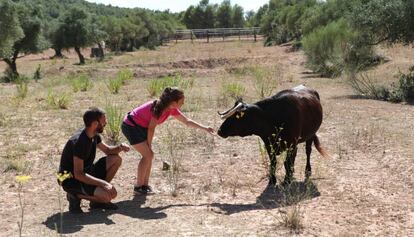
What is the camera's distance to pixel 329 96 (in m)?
17.8

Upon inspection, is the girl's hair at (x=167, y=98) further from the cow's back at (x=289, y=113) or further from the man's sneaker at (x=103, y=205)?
the cow's back at (x=289, y=113)

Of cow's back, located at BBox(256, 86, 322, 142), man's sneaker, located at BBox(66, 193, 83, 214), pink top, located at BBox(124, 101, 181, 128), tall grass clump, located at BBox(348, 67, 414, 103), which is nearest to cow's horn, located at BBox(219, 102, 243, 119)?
cow's back, located at BBox(256, 86, 322, 142)

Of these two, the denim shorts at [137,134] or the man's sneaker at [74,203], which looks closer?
the man's sneaker at [74,203]

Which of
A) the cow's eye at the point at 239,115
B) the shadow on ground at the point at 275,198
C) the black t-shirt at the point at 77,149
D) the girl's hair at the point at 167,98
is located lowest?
the shadow on ground at the point at 275,198

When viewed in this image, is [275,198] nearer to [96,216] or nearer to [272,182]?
[272,182]

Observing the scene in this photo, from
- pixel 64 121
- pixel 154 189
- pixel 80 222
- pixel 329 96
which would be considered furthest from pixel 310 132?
pixel 329 96

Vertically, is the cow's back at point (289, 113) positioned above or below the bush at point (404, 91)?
above

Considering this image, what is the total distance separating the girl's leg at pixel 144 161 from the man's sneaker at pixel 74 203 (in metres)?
0.96

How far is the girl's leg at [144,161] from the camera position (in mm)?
6504

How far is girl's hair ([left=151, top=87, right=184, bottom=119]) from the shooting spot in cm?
623

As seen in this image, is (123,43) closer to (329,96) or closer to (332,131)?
(329,96)

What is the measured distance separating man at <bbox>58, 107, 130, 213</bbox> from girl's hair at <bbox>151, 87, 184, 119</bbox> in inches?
25.1

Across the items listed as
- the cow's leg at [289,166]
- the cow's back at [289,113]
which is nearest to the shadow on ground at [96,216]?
the cow's leg at [289,166]

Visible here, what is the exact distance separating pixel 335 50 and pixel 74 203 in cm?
1981
